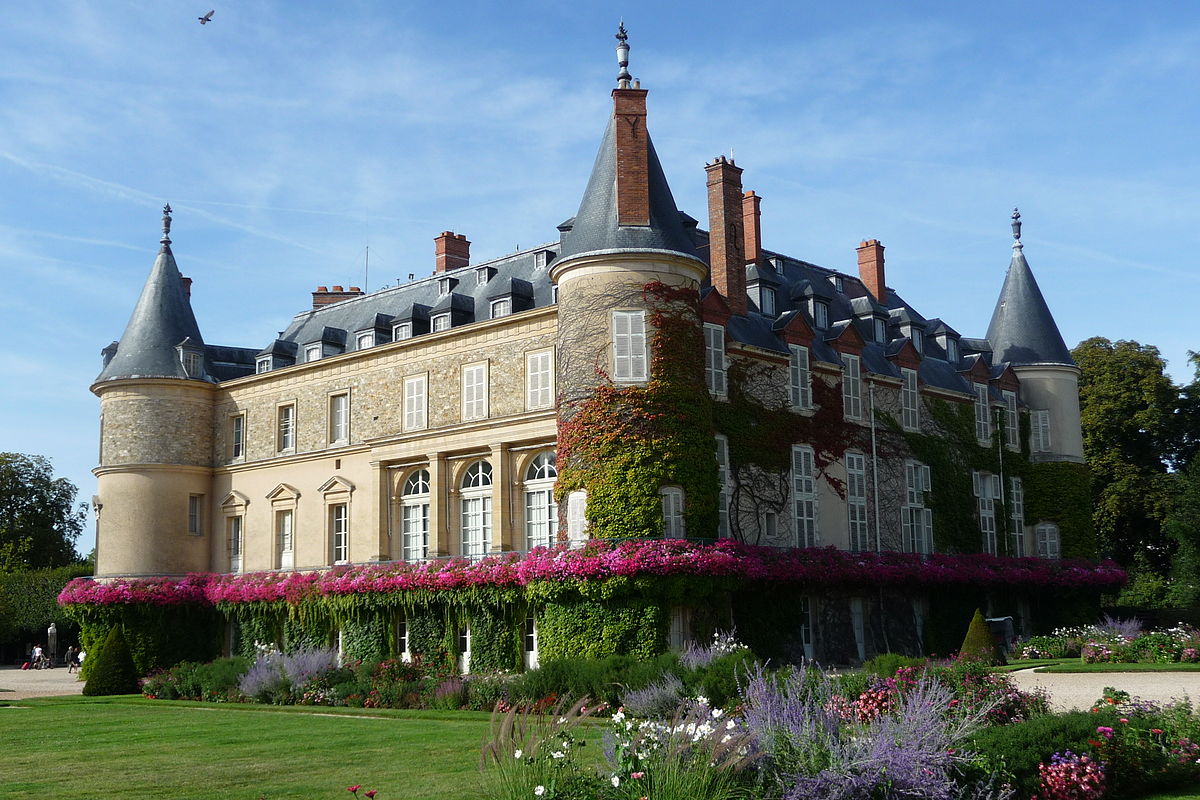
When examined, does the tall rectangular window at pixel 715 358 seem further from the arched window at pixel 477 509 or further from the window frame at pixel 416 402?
the window frame at pixel 416 402

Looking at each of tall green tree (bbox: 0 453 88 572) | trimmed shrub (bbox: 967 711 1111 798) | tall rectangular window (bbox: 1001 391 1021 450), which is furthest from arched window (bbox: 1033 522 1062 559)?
tall green tree (bbox: 0 453 88 572)

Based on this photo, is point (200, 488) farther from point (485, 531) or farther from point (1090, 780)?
point (1090, 780)

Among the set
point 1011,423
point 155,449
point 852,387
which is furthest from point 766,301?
point 155,449

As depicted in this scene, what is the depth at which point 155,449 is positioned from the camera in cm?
3866

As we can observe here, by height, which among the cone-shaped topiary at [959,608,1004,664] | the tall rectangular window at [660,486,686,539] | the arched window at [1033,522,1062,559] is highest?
the tall rectangular window at [660,486,686,539]

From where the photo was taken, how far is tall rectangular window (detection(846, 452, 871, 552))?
33.7m

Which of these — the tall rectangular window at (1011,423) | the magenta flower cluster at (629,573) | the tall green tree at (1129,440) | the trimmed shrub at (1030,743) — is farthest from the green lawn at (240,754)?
the tall green tree at (1129,440)

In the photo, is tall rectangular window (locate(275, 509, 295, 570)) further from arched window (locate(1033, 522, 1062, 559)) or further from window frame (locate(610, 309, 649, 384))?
arched window (locate(1033, 522, 1062, 559))

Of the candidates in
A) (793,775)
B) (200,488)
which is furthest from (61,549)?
(793,775)

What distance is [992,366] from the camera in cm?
4150

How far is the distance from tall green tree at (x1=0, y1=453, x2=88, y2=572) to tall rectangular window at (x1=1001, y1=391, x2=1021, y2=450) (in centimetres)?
4570

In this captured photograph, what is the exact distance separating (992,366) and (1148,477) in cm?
1113

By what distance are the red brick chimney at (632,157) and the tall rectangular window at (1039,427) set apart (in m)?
18.9

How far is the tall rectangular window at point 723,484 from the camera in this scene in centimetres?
2934
